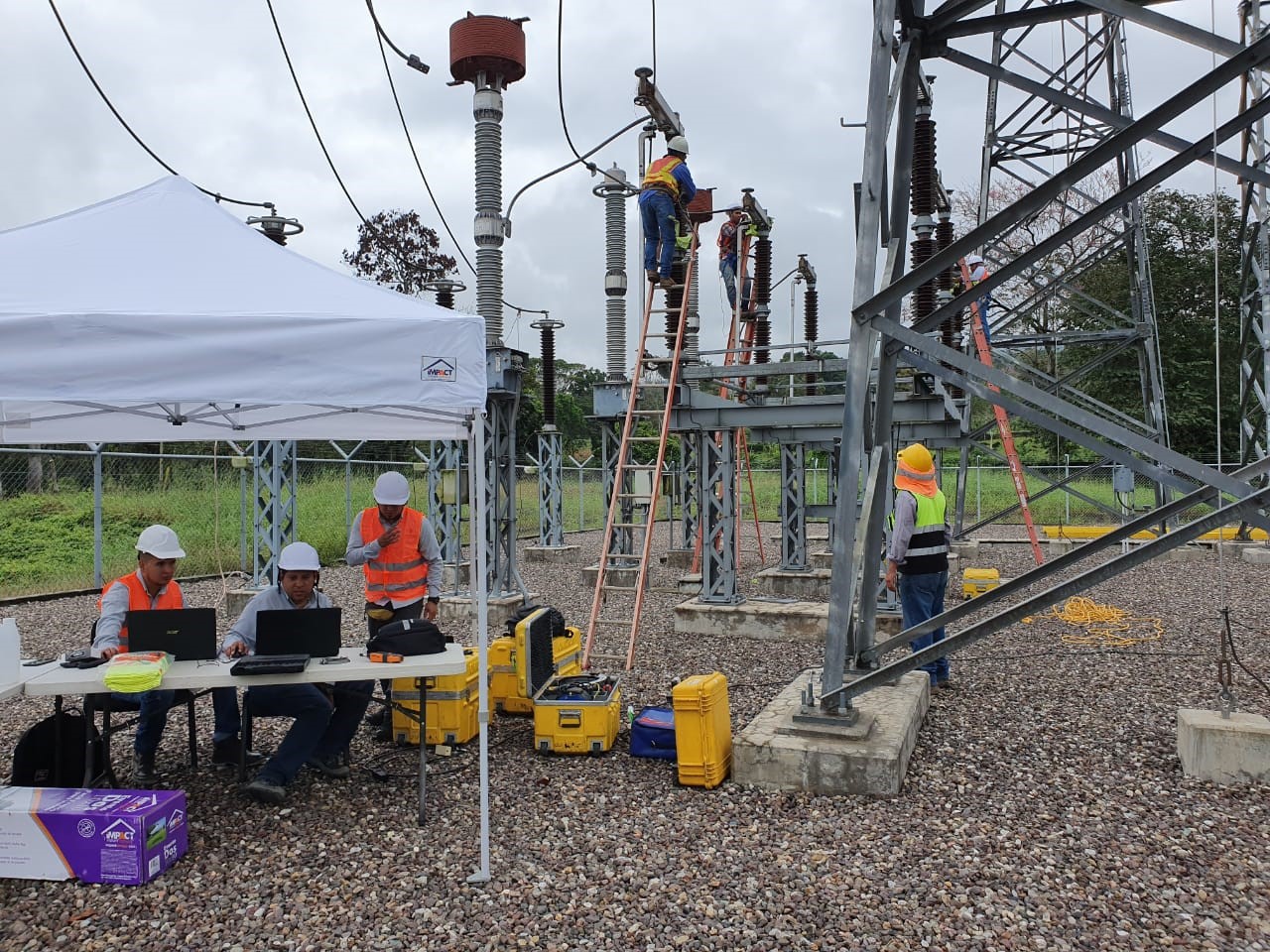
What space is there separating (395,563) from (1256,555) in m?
15.4

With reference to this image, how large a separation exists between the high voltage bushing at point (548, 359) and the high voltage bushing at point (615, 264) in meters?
5.72

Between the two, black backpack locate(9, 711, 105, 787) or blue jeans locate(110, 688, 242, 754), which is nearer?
black backpack locate(9, 711, 105, 787)

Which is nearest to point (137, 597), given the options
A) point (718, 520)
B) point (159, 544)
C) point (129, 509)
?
point (159, 544)

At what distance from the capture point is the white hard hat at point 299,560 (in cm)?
549

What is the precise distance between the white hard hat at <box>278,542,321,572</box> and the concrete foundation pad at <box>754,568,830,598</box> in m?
8.85

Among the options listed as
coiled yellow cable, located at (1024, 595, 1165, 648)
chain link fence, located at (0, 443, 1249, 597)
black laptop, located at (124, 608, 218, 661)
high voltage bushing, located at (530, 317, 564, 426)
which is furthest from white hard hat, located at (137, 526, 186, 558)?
high voltage bushing, located at (530, 317, 564, 426)

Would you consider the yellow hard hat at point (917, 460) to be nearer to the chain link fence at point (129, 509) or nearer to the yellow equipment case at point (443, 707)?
the yellow equipment case at point (443, 707)

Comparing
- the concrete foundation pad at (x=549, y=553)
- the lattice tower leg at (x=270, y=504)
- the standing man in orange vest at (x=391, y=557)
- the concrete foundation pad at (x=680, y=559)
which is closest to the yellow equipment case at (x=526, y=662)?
the standing man in orange vest at (x=391, y=557)

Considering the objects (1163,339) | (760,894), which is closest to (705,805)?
(760,894)

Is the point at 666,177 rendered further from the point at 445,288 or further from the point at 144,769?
the point at 144,769

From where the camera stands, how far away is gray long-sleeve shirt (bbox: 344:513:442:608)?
627 centimetres

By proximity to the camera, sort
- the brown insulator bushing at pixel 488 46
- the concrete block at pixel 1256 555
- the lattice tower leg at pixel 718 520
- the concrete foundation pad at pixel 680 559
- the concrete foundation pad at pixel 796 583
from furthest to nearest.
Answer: the concrete foundation pad at pixel 680 559
the concrete block at pixel 1256 555
the concrete foundation pad at pixel 796 583
the lattice tower leg at pixel 718 520
the brown insulator bushing at pixel 488 46

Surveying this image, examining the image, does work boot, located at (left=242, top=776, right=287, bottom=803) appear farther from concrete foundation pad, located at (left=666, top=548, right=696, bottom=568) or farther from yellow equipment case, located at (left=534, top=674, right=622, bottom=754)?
concrete foundation pad, located at (left=666, top=548, right=696, bottom=568)

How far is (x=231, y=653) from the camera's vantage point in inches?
209
